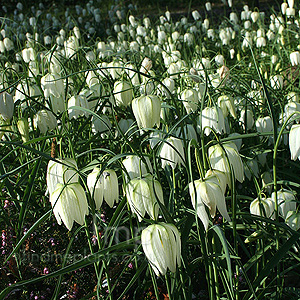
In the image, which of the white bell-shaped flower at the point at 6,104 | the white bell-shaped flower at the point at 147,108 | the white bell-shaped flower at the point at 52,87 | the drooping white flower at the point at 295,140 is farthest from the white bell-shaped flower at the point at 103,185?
the white bell-shaped flower at the point at 52,87

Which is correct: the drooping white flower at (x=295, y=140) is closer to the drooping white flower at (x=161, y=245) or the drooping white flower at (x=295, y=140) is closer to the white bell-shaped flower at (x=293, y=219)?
the white bell-shaped flower at (x=293, y=219)

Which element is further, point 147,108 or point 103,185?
point 147,108

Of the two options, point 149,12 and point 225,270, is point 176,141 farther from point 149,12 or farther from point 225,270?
point 149,12

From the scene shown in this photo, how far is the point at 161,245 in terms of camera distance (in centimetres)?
112


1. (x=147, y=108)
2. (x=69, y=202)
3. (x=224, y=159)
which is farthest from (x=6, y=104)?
(x=224, y=159)

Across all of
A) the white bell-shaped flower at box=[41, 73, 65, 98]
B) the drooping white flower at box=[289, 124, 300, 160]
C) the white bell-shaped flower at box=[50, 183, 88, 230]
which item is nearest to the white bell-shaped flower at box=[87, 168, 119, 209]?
the white bell-shaped flower at box=[50, 183, 88, 230]

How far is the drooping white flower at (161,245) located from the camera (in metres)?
1.12

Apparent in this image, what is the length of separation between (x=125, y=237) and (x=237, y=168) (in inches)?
35.2

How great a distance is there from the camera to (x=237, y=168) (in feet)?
4.72

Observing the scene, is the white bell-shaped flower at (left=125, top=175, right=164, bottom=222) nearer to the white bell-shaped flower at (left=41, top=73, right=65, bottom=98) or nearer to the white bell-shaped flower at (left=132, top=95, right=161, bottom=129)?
the white bell-shaped flower at (left=132, top=95, right=161, bottom=129)

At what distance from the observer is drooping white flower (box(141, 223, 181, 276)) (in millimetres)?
1125

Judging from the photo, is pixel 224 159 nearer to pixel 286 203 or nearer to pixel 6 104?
pixel 286 203

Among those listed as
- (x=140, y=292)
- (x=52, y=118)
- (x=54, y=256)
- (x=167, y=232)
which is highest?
(x=52, y=118)

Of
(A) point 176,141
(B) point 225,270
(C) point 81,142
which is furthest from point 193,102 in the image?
(B) point 225,270
